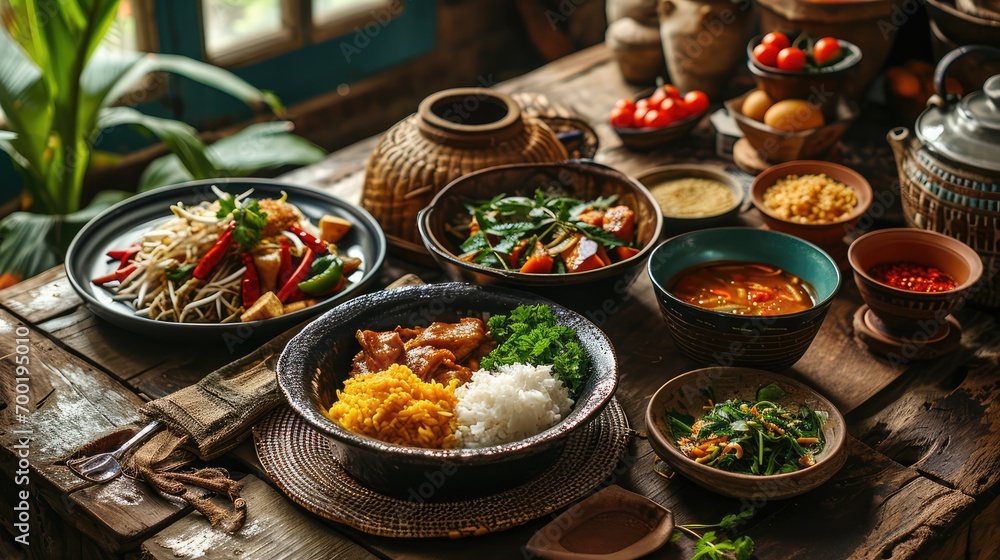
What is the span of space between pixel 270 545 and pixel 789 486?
1005 millimetres

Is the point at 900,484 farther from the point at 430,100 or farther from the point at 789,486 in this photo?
the point at 430,100

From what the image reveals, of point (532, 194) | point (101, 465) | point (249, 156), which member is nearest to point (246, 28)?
point (249, 156)

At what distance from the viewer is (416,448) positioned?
1.74 meters

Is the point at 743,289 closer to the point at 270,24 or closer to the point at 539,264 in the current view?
the point at 539,264

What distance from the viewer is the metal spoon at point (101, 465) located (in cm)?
187

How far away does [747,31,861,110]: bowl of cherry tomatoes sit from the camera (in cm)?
291

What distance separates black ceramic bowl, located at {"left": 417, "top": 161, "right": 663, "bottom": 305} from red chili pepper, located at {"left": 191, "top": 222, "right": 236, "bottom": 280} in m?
0.50

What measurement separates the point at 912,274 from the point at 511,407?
3.92 feet

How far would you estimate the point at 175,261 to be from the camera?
2367mm

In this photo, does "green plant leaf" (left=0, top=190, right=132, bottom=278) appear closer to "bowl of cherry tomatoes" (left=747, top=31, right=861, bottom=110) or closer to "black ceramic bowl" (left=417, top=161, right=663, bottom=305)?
"black ceramic bowl" (left=417, top=161, right=663, bottom=305)

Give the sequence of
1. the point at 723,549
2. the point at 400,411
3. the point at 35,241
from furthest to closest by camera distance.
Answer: the point at 35,241, the point at 400,411, the point at 723,549

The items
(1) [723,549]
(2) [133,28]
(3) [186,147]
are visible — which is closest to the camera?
(1) [723,549]

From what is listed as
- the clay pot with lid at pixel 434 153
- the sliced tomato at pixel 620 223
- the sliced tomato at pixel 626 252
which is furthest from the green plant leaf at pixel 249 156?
the sliced tomato at pixel 626 252

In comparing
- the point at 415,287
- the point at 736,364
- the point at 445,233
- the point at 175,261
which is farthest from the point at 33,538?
the point at 736,364
